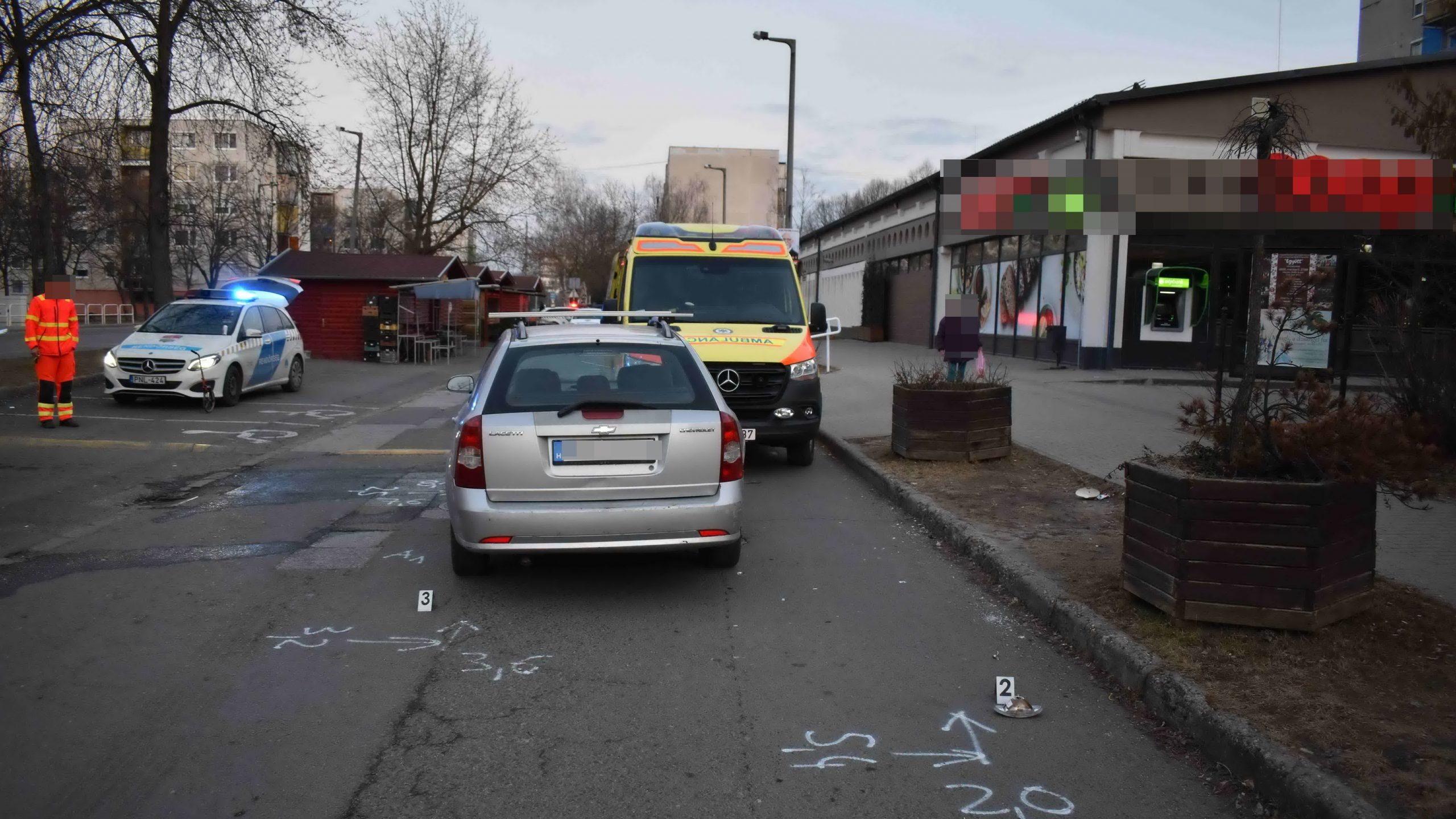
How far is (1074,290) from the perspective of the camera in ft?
76.1

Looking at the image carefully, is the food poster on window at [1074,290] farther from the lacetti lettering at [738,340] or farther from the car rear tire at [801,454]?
the lacetti lettering at [738,340]

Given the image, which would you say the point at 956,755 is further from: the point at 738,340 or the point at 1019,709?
the point at 738,340

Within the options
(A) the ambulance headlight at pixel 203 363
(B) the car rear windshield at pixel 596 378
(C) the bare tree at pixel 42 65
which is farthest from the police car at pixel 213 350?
(B) the car rear windshield at pixel 596 378

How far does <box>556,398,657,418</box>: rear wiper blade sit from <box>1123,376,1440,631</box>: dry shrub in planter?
9.13ft

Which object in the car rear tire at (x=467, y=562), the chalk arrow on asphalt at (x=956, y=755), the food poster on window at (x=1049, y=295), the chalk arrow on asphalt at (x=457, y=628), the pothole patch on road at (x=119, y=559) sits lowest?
the pothole patch on road at (x=119, y=559)

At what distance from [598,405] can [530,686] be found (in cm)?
183

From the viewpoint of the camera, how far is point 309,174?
2302cm

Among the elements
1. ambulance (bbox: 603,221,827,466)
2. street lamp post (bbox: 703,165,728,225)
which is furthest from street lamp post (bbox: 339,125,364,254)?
ambulance (bbox: 603,221,827,466)

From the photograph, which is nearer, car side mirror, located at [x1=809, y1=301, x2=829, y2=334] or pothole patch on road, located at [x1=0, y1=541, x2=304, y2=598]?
pothole patch on road, located at [x1=0, y1=541, x2=304, y2=598]

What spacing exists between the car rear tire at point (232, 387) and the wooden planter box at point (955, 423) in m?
11.0

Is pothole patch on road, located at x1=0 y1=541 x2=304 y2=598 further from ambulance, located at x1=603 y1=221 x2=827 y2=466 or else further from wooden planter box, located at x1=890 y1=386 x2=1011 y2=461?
wooden planter box, located at x1=890 y1=386 x2=1011 y2=461

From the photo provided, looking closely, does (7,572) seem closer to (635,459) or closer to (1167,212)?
(635,459)

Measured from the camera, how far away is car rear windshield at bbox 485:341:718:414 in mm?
6023

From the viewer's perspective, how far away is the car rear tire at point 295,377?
61.8 ft
